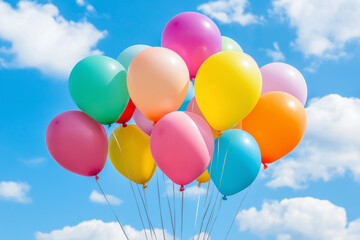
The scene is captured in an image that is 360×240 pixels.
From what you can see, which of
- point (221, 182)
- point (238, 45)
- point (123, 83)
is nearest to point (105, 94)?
point (123, 83)

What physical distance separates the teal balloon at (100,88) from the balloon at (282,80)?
5.97 ft

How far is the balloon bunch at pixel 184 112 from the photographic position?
191 inches

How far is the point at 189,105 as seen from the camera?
218 inches

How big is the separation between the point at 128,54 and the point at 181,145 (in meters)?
1.65

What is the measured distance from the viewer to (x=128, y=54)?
19.1 feet

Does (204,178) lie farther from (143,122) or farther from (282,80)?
(282,80)

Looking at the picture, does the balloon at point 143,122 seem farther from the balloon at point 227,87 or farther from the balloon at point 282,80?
the balloon at point 282,80

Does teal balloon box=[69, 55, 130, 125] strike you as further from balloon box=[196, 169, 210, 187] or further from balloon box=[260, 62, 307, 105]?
balloon box=[260, 62, 307, 105]

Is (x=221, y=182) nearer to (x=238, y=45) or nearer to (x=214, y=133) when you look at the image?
(x=214, y=133)

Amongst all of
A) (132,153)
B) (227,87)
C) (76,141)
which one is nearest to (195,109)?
(227,87)

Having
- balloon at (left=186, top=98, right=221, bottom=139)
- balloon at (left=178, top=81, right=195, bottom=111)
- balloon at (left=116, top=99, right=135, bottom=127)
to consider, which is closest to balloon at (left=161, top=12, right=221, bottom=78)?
balloon at (left=178, top=81, right=195, bottom=111)

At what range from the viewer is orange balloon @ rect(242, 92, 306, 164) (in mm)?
5430

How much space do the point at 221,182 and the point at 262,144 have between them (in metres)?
0.70

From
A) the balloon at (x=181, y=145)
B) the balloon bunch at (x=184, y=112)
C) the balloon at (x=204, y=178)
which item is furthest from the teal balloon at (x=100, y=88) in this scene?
the balloon at (x=204, y=178)
